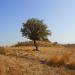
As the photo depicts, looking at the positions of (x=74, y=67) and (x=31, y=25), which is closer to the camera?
(x=74, y=67)

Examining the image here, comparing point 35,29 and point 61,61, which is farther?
point 35,29

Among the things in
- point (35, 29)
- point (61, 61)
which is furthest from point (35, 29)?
point (61, 61)

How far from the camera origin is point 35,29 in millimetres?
53938

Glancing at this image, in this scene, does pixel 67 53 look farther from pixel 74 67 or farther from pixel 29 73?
pixel 29 73

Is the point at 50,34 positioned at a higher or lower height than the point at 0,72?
higher

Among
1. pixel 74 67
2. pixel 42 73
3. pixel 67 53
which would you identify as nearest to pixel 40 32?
pixel 67 53

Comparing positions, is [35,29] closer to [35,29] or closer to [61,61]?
[35,29]

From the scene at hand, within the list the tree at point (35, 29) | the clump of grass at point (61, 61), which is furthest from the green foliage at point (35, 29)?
the clump of grass at point (61, 61)

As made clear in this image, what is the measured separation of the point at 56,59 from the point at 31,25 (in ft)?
110

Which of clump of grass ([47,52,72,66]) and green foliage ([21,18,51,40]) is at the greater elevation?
green foliage ([21,18,51,40])

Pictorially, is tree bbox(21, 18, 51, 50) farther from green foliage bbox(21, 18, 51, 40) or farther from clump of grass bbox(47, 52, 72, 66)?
clump of grass bbox(47, 52, 72, 66)

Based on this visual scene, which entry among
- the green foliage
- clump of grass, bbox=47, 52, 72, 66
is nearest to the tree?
the green foliage

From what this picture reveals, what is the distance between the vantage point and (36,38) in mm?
54250

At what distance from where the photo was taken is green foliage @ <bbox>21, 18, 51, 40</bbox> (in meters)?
53.8
